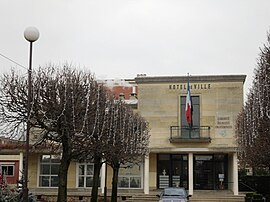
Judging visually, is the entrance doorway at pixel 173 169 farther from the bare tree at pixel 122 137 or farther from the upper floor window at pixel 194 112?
the bare tree at pixel 122 137

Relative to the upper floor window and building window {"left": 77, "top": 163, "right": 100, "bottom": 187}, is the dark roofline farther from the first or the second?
building window {"left": 77, "top": 163, "right": 100, "bottom": 187}

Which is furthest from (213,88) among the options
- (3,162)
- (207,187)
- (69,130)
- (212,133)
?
(3,162)

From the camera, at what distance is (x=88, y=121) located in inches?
858

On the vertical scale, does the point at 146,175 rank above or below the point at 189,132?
below

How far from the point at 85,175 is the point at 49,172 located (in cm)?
317

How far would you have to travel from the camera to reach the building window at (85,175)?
4119cm

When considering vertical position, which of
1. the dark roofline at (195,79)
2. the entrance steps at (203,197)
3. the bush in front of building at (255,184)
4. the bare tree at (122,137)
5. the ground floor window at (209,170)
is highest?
the dark roofline at (195,79)

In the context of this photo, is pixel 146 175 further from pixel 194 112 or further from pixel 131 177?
pixel 194 112

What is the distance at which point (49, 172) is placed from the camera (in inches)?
1651

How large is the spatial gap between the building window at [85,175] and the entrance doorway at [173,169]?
5679mm

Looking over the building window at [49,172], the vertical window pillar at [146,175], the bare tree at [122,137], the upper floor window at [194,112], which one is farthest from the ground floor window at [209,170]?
the building window at [49,172]

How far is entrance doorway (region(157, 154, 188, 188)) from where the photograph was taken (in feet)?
134

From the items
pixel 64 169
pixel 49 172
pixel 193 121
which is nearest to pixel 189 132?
pixel 193 121

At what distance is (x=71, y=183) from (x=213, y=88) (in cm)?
1401
